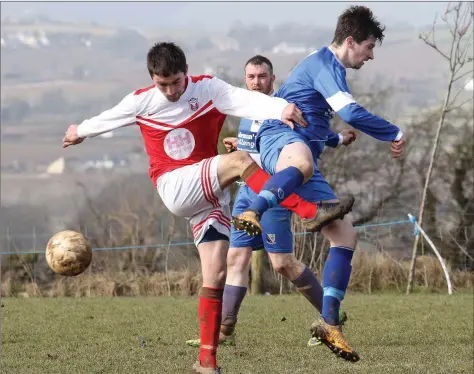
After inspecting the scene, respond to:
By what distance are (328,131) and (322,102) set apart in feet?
0.96

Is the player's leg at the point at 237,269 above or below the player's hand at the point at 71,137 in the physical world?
below

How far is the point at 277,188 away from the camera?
20.1 ft

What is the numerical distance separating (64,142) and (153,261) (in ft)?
33.3

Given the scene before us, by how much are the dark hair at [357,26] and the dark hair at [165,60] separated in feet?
3.83

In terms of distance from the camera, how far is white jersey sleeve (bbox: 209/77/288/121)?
20.9ft

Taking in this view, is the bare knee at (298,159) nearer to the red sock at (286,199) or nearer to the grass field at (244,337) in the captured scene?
the red sock at (286,199)

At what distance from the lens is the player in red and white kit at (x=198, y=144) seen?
20.8 ft

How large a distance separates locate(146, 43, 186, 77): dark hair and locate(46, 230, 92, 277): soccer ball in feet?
4.46

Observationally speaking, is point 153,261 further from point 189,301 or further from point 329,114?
point 329,114

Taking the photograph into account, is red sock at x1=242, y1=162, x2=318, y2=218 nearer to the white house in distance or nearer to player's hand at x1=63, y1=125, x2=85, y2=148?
player's hand at x1=63, y1=125, x2=85, y2=148

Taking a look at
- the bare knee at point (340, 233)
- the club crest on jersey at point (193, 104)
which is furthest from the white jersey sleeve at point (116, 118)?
the bare knee at point (340, 233)

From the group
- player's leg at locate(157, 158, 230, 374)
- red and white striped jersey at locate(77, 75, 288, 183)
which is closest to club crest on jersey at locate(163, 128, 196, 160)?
red and white striped jersey at locate(77, 75, 288, 183)

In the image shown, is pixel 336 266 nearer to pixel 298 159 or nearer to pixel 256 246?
pixel 298 159

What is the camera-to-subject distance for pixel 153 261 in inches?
660
